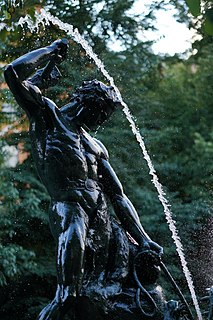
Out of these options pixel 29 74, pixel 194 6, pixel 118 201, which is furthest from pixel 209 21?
pixel 118 201

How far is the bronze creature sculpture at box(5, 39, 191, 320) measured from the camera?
5082mm

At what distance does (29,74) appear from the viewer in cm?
536

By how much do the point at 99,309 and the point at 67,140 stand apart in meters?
1.13

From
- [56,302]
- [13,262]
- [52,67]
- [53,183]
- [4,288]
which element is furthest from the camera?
[4,288]

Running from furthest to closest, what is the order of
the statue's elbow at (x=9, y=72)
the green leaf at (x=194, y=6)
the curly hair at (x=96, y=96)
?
the curly hair at (x=96, y=96), the statue's elbow at (x=9, y=72), the green leaf at (x=194, y=6)

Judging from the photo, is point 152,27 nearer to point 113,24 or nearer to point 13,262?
point 113,24

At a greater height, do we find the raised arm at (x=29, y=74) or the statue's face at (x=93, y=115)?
the raised arm at (x=29, y=74)

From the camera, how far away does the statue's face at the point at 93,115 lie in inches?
220

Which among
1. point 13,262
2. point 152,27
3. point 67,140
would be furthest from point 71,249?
point 152,27

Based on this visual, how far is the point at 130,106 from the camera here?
17922mm

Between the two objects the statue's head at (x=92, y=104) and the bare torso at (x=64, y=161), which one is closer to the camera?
the bare torso at (x=64, y=161)

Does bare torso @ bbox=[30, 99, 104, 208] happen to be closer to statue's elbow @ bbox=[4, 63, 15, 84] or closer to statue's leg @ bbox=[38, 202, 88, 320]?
statue's leg @ bbox=[38, 202, 88, 320]

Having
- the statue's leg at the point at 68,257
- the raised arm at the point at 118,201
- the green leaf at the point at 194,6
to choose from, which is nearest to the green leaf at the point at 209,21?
the green leaf at the point at 194,6

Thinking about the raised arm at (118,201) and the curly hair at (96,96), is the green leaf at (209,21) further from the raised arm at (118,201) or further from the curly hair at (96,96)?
the raised arm at (118,201)
